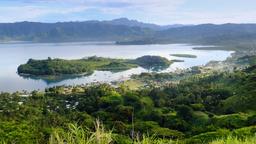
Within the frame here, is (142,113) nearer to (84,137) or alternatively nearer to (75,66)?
(84,137)

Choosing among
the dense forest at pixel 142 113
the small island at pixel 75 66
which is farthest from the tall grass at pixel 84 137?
the small island at pixel 75 66

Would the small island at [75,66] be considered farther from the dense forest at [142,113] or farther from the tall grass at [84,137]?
the tall grass at [84,137]

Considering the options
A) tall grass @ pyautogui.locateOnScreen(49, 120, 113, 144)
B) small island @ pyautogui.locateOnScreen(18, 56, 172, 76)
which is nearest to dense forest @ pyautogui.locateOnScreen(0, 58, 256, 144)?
tall grass @ pyautogui.locateOnScreen(49, 120, 113, 144)

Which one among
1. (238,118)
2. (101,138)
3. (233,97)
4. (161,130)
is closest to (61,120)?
(161,130)

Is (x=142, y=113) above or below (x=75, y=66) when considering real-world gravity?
above

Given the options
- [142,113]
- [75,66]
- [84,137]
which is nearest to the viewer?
[84,137]

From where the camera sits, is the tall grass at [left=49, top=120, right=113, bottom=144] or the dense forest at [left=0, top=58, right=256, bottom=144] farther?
the dense forest at [left=0, top=58, right=256, bottom=144]

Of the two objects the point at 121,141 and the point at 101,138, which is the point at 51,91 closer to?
the point at 121,141

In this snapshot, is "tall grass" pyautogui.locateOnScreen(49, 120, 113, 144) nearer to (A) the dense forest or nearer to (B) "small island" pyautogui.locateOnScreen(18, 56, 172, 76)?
(A) the dense forest

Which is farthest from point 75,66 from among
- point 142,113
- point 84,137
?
point 84,137
